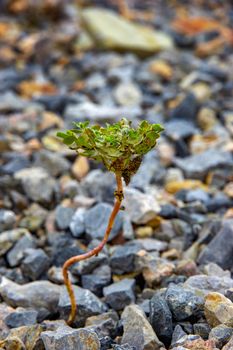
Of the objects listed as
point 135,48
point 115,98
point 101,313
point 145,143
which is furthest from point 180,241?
point 135,48

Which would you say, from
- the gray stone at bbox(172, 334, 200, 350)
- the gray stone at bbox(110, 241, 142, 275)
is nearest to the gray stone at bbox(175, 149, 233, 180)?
the gray stone at bbox(110, 241, 142, 275)

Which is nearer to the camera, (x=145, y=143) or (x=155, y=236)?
(x=145, y=143)

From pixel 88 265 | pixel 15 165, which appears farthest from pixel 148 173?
pixel 88 265

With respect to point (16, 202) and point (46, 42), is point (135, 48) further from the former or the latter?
point (16, 202)

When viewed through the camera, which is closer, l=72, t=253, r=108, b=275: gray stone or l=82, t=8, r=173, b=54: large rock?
l=72, t=253, r=108, b=275: gray stone

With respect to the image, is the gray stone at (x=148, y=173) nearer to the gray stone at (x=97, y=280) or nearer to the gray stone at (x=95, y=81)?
the gray stone at (x=97, y=280)

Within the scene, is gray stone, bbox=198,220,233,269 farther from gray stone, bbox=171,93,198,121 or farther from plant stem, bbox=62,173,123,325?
gray stone, bbox=171,93,198,121
